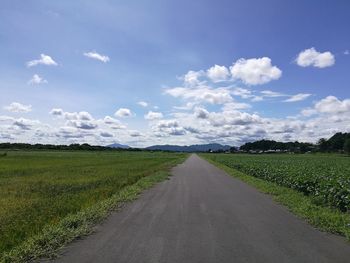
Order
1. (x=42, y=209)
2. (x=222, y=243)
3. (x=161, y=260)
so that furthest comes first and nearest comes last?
(x=42, y=209)
(x=222, y=243)
(x=161, y=260)

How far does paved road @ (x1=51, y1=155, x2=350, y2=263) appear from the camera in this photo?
6.53m

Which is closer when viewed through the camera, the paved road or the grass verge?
the paved road

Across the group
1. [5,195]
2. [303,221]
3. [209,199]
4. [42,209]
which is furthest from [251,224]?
[5,195]

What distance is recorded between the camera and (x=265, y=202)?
46.5ft

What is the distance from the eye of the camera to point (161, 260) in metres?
6.24

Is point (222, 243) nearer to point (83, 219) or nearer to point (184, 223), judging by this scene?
point (184, 223)

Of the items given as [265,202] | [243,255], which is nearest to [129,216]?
[243,255]

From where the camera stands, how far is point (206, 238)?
7.95 metres

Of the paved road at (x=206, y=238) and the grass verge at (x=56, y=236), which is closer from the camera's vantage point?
the paved road at (x=206, y=238)

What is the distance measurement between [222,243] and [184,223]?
2348 mm

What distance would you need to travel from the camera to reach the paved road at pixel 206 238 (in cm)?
653

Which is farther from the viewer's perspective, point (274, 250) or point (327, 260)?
point (274, 250)

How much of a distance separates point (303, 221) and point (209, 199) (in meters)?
5.17

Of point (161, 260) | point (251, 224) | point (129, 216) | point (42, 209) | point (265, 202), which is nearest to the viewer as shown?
point (161, 260)
